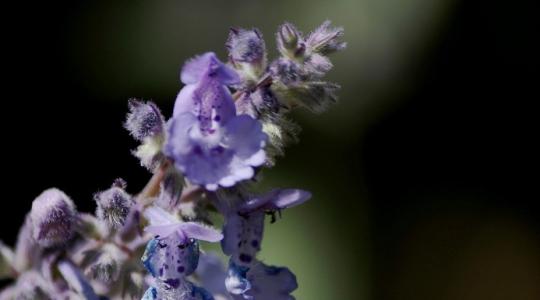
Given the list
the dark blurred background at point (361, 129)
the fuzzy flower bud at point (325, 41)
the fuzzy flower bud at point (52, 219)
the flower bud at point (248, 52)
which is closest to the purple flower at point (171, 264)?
the fuzzy flower bud at point (52, 219)

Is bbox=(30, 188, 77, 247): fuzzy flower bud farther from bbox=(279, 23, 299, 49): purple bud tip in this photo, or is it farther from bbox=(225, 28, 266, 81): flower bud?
bbox=(279, 23, 299, 49): purple bud tip

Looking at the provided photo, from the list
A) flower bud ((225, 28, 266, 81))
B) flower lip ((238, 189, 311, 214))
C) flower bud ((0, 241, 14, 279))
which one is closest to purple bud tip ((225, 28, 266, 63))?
flower bud ((225, 28, 266, 81))

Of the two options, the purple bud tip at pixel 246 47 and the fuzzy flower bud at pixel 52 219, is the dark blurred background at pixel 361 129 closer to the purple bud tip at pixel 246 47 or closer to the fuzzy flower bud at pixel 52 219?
the fuzzy flower bud at pixel 52 219

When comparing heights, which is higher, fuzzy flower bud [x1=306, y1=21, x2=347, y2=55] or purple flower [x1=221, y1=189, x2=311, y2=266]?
fuzzy flower bud [x1=306, y1=21, x2=347, y2=55]

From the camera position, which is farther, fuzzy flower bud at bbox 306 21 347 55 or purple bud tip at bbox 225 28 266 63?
fuzzy flower bud at bbox 306 21 347 55

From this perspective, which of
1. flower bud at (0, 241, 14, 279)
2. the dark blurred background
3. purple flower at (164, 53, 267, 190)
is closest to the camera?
purple flower at (164, 53, 267, 190)

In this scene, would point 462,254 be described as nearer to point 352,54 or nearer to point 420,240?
point 420,240

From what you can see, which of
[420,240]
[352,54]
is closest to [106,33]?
[352,54]
